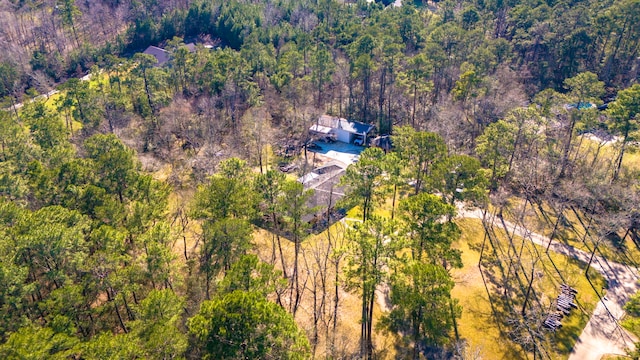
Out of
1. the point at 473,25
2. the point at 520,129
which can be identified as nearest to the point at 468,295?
the point at 520,129

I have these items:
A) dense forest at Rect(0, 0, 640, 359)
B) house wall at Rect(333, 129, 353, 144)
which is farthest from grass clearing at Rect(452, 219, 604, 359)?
house wall at Rect(333, 129, 353, 144)

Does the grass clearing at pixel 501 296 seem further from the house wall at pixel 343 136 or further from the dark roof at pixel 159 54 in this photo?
the dark roof at pixel 159 54

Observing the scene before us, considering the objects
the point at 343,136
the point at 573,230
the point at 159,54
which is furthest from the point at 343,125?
the point at 159,54

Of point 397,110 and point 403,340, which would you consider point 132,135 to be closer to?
point 397,110

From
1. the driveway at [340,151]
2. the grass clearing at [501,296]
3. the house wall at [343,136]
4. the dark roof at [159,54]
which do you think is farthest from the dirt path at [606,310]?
the dark roof at [159,54]

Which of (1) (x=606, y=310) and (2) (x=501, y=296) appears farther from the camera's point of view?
(2) (x=501, y=296)

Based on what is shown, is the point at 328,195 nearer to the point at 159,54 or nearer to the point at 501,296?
the point at 501,296

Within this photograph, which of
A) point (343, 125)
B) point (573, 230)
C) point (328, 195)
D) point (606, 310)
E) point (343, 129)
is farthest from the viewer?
point (343, 125)
